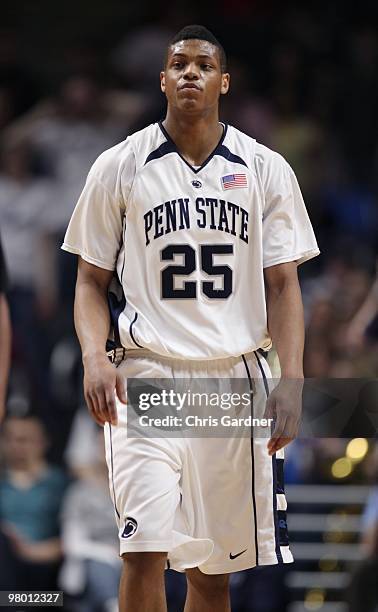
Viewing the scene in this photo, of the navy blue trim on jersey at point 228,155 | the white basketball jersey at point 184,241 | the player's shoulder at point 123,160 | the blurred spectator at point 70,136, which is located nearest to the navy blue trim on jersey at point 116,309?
the white basketball jersey at point 184,241

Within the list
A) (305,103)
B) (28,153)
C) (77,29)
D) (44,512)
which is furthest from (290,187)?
(77,29)

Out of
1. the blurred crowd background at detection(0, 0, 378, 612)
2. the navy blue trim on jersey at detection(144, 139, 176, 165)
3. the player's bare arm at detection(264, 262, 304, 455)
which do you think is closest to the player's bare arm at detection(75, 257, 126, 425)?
the navy blue trim on jersey at detection(144, 139, 176, 165)

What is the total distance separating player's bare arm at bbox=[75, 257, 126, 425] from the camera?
519cm

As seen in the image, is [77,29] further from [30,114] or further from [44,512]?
[44,512]

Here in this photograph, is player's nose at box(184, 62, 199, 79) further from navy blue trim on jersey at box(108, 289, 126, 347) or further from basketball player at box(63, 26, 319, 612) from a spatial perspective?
navy blue trim on jersey at box(108, 289, 126, 347)

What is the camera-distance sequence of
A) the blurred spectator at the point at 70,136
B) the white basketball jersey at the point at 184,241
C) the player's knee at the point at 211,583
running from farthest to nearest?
the blurred spectator at the point at 70,136 < the player's knee at the point at 211,583 < the white basketball jersey at the point at 184,241

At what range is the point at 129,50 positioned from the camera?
1139cm

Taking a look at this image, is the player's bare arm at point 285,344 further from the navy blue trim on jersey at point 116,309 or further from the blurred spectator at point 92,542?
the blurred spectator at point 92,542

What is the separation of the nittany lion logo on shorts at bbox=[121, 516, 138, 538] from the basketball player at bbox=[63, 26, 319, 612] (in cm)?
10

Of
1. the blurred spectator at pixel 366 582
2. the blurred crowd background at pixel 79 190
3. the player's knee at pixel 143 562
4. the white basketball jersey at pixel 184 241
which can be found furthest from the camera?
the blurred crowd background at pixel 79 190

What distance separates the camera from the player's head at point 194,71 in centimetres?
546

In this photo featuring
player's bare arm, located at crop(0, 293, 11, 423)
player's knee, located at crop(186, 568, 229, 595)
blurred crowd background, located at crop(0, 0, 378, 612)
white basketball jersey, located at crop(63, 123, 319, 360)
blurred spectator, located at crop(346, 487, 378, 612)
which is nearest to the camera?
white basketball jersey, located at crop(63, 123, 319, 360)

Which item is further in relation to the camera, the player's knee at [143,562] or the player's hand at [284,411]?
the player's hand at [284,411]

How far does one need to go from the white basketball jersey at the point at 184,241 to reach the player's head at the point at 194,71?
7.9 inches
